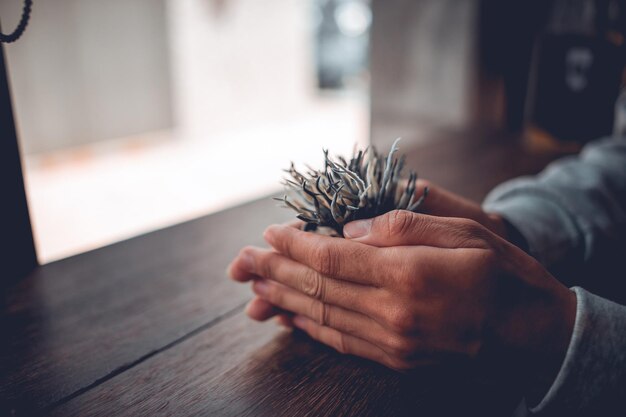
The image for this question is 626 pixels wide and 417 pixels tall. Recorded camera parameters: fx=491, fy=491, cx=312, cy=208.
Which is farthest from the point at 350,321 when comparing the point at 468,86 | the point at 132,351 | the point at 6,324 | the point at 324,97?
the point at 324,97

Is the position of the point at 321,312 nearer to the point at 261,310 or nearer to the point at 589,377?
the point at 261,310

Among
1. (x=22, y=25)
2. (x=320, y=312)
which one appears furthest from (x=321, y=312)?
(x=22, y=25)

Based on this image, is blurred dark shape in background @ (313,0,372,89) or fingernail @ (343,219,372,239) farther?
blurred dark shape in background @ (313,0,372,89)

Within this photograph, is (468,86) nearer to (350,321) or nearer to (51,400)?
(350,321)

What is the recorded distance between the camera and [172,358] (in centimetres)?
36

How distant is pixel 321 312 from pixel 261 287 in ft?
0.19

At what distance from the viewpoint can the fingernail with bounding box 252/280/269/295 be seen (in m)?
0.38

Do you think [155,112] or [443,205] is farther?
[155,112]

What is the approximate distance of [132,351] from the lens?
1.19ft

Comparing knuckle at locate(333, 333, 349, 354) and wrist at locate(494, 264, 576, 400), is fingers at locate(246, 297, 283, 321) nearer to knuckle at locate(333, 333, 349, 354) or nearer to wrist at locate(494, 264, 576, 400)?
knuckle at locate(333, 333, 349, 354)

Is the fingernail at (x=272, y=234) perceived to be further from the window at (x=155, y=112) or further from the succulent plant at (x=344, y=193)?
the window at (x=155, y=112)

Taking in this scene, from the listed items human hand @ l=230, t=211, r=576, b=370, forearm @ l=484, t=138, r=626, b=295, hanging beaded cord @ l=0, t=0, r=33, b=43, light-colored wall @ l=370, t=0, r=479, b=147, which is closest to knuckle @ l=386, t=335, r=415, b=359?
human hand @ l=230, t=211, r=576, b=370

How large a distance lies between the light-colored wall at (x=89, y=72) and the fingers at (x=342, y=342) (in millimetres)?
3164

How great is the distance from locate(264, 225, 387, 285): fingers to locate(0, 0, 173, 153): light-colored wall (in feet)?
10.3
